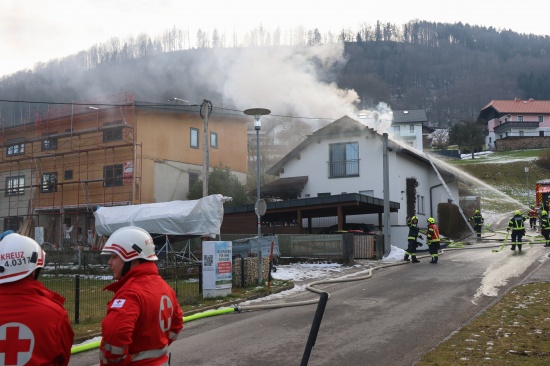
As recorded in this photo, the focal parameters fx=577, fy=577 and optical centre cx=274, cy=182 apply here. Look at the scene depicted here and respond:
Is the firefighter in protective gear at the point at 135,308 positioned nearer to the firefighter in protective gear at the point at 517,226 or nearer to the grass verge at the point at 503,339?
the grass verge at the point at 503,339

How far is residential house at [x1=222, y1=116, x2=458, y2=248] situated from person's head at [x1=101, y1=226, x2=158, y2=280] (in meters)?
26.7

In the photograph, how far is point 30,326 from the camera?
353cm

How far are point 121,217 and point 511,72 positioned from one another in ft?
504

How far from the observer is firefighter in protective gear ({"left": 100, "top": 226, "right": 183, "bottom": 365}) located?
366 cm

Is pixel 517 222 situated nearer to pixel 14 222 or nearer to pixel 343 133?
pixel 343 133

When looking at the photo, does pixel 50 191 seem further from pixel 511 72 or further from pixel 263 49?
pixel 511 72

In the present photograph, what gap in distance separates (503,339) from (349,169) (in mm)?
26123

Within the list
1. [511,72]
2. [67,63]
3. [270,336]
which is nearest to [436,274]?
[270,336]

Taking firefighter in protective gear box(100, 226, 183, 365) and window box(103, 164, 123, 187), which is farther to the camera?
window box(103, 164, 123, 187)

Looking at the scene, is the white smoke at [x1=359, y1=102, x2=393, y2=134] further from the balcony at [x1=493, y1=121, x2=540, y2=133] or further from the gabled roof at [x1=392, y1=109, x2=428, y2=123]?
the balcony at [x1=493, y1=121, x2=540, y2=133]

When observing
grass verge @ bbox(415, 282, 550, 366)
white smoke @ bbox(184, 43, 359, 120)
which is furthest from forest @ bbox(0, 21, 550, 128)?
grass verge @ bbox(415, 282, 550, 366)

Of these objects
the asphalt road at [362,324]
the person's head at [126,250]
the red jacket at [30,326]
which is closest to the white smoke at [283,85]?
the asphalt road at [362,324]

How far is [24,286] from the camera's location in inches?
143

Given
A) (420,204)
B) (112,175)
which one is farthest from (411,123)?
(112,175)
